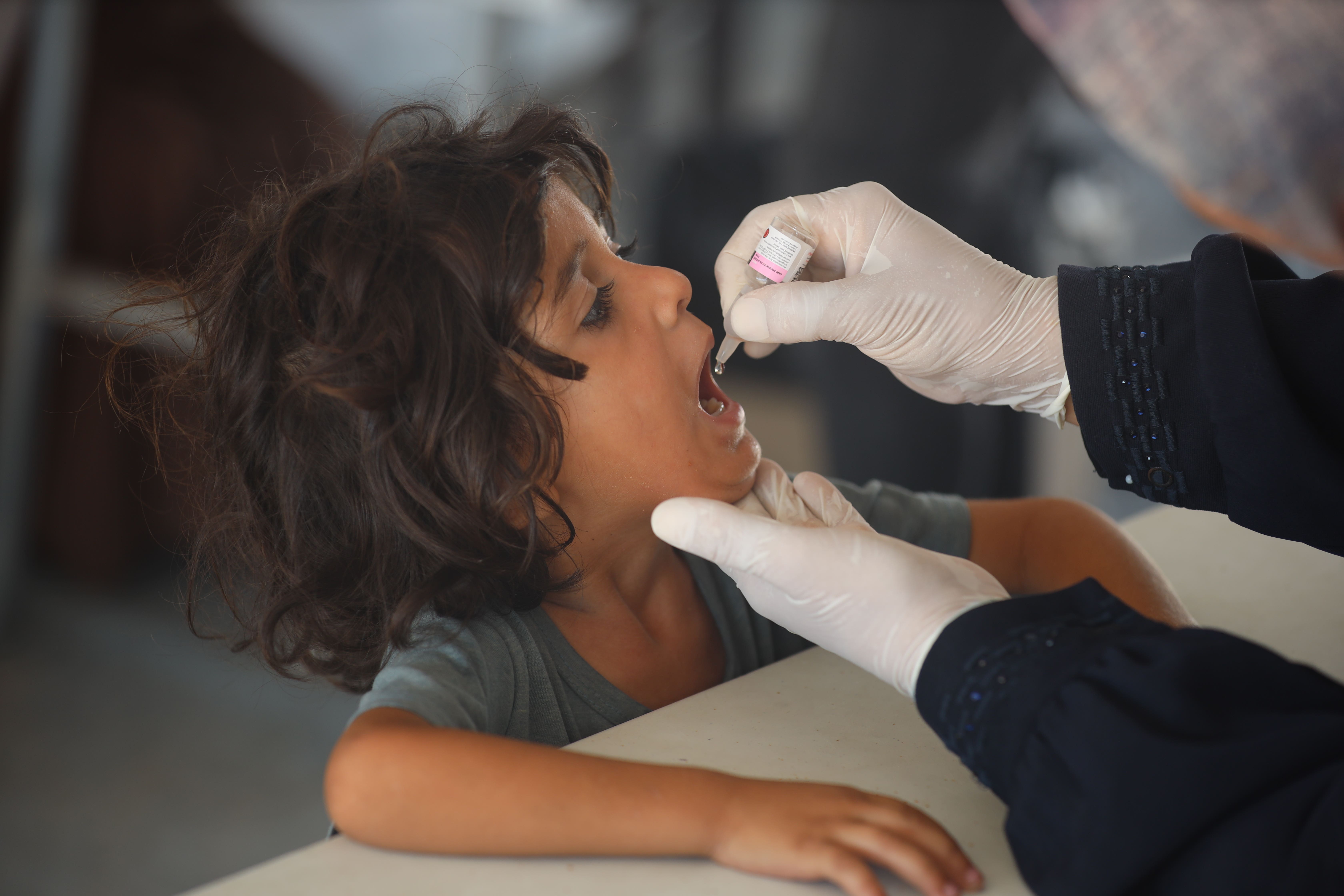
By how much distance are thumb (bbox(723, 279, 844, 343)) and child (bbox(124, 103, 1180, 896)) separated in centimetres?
6

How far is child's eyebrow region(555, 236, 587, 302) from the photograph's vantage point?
858 mm

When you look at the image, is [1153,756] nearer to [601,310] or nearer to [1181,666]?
[1181,666]

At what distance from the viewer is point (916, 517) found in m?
1.11

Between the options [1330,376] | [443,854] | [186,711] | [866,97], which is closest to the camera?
[443,854]

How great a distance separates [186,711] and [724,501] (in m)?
1.64

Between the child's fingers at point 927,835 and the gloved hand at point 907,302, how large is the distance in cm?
43

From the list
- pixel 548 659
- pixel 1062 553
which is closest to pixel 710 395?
Result: pixel 548 659

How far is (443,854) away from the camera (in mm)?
606

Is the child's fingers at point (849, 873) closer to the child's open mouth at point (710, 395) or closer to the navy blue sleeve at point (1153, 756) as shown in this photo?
the navy blue sleeve at point (1153, 756)

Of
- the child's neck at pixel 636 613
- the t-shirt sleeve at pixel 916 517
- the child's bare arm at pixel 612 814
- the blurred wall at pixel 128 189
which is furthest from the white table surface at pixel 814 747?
the blurred wall at pixel 128 189

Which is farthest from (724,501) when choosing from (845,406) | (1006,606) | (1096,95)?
(1096,95)

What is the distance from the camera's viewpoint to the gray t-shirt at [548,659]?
0.74m

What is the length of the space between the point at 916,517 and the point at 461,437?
54 centimetres

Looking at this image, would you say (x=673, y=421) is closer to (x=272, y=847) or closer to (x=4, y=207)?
(x=272, y=847)
